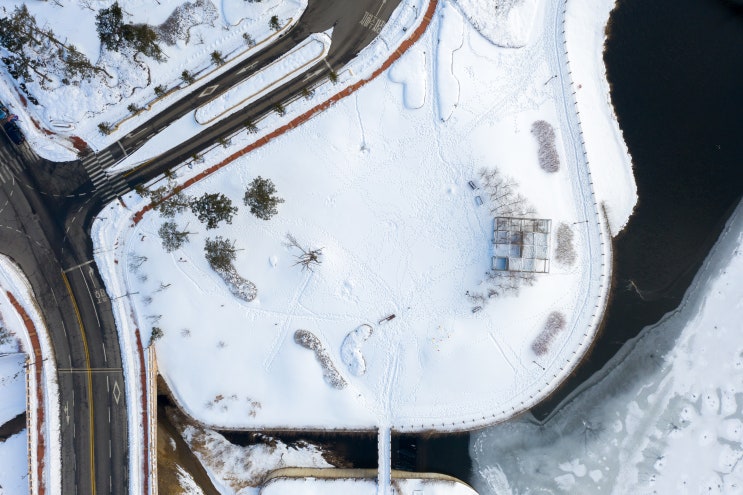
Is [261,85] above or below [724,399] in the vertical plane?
above

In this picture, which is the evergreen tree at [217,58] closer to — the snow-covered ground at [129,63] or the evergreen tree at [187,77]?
the snow-covered ground at [129,63]

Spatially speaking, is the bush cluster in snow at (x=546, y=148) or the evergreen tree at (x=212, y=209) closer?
the evergreen tree at (x=212, y=209)

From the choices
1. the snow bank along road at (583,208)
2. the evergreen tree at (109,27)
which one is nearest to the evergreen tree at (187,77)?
the evergreen tree at (109,27)

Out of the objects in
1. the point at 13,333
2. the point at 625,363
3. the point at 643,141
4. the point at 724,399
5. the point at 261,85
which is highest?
the point at 261,85

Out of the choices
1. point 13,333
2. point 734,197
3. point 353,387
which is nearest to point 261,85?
point 353,387

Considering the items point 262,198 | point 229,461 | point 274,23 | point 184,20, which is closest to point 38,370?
point 229,461

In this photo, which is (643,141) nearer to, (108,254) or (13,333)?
(108,254)
